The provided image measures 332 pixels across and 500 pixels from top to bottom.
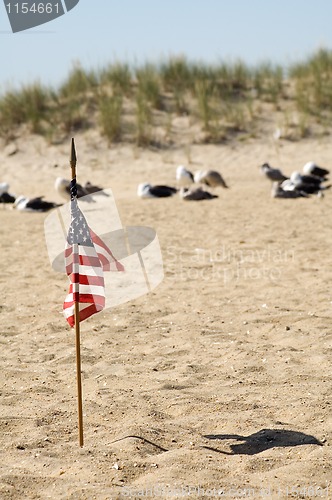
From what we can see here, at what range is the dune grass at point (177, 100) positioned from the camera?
17078 millimetres

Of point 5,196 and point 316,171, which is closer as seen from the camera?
point 5,196

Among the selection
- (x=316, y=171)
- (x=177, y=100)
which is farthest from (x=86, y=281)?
(x=177, y=100)

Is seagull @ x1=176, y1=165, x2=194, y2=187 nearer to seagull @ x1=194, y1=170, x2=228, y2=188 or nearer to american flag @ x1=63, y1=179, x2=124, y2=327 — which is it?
seagull @ x1=194, y1=170, x2=228, y2=188

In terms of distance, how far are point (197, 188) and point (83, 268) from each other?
8191mm

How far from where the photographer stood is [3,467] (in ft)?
11.4

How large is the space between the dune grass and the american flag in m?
13.1

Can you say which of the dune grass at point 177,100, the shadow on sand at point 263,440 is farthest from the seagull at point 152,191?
the shadow on sand at point 263,440

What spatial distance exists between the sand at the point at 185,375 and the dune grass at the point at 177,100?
8.10 m

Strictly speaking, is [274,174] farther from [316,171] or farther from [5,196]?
[5,196]

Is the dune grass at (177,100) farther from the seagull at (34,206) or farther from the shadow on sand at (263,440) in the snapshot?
the shadow on sand at (263,440)

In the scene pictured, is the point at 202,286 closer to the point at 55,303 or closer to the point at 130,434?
the point at 55,303

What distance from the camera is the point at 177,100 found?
18.2 m

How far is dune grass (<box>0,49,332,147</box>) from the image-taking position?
17.1 metres

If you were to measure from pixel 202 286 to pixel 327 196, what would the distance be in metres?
5.47
